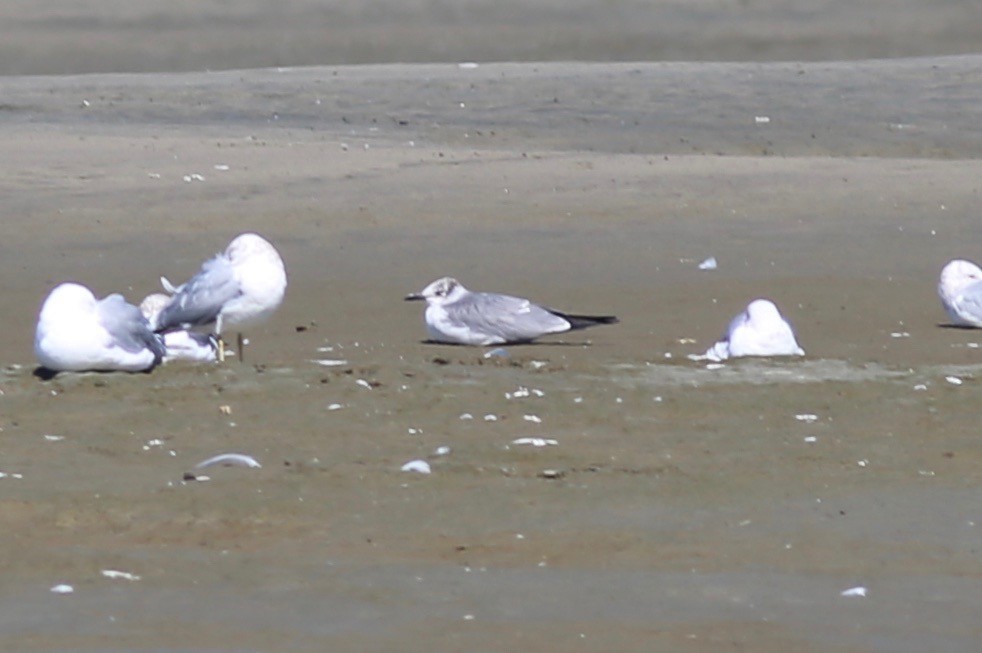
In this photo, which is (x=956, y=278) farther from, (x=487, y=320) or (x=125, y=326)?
(x=125, y=326)

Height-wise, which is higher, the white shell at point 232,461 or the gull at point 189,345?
the gull at point 189,345

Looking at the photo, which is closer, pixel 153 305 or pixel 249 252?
pixel 249 252

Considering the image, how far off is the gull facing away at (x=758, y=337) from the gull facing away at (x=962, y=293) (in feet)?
3.53

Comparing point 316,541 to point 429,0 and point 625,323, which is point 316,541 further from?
point 429,0

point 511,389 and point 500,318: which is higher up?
point 500,318

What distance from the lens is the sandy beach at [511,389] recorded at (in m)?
4.26

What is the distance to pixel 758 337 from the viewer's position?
7133mm

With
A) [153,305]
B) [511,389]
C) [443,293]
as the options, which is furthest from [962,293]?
[153,305]

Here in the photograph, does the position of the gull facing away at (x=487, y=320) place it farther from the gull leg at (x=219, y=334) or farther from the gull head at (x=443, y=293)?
the gull leg at (x=219, y=334)

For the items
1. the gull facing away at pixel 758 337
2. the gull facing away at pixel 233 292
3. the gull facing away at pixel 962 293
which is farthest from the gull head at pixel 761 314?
the gull facing away at pixel 233 292

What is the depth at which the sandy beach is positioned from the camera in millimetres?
4262

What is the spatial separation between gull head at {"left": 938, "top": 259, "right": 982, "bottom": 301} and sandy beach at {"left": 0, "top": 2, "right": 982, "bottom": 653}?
0.75ft

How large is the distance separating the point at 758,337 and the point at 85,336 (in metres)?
2.35

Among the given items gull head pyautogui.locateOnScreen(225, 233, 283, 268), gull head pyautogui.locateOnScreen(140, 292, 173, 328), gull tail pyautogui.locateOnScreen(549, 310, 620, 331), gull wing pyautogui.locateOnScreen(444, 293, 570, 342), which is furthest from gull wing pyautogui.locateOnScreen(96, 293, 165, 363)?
gull tail pyautogui.locateOnScreen(549, 310, 620, 331)
